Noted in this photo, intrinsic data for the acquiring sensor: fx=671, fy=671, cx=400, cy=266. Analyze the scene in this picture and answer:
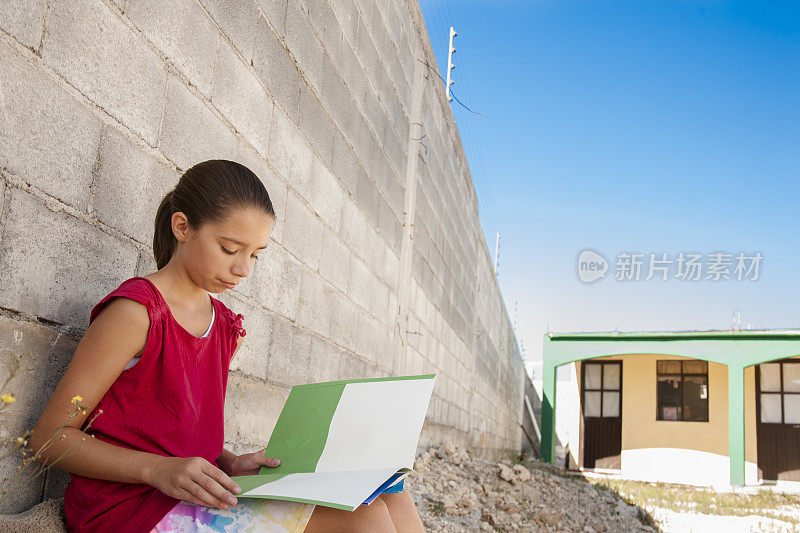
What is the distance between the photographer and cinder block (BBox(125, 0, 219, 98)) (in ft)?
5.75

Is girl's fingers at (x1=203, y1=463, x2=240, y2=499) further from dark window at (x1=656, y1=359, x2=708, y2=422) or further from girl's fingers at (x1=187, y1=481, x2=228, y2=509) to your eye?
dark window at (x1=656, y1=359, x2=708, y2=422)

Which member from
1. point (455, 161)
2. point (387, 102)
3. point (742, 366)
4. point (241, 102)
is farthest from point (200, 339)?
point (742, 366)

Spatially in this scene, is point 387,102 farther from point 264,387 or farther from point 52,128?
point 52,128

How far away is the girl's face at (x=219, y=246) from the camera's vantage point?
4.87ft

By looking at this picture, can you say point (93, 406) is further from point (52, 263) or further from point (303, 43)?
point (303, 43)

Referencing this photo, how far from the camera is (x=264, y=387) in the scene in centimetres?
255

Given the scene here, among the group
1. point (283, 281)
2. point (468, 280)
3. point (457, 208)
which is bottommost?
point (283, 281)

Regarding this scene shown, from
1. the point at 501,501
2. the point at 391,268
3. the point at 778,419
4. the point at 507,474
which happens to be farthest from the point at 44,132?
the point at 778,419

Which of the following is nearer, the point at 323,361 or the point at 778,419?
the point at 323,361


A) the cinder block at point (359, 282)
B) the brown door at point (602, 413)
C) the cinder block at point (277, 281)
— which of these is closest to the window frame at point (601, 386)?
the brown door at point (602, 413)

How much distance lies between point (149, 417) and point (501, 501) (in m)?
3.88

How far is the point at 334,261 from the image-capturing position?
3.26m

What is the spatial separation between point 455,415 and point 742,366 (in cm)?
579

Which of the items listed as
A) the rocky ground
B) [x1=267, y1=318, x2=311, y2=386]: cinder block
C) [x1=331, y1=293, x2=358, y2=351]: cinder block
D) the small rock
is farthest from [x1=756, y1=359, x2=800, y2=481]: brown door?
[x1=267, y1=318, x2=311, y2=386]: cinder block
